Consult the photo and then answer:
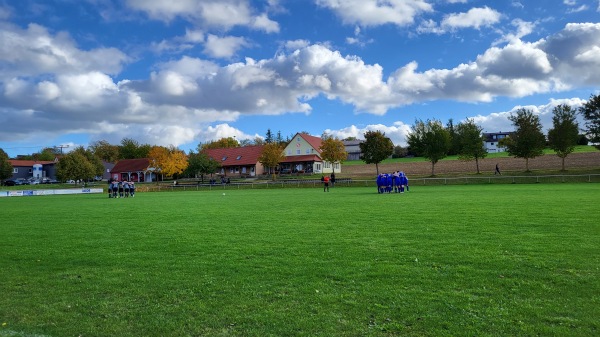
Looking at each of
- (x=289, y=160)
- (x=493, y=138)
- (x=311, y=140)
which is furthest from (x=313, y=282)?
(x=493, y=138)

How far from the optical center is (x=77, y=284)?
24.5 feet

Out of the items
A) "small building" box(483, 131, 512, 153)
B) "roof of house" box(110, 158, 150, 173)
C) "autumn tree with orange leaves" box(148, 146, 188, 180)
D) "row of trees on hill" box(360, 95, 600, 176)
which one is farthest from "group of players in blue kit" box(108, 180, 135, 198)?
"small building" box(483, 131, 512, 153)

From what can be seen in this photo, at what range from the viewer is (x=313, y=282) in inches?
274

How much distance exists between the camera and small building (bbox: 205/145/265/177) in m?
87.1

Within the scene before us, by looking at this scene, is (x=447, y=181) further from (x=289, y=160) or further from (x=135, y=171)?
(x=135, y=171)

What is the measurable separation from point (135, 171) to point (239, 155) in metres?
29.1

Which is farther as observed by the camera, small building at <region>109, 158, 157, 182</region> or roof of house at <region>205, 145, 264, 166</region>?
small building at <region>109, 158, 157, 182</region>

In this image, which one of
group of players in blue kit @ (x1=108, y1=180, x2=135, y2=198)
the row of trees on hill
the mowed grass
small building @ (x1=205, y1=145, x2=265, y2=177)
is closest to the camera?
the mowed grass

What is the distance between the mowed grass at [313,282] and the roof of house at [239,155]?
75.4 m

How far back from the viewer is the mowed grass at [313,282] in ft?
17.3

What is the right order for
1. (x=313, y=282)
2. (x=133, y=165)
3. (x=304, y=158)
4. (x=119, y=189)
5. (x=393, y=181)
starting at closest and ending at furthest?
(x=313, y=282), (x=393, y=181), (x=119, y=189), (x=304, y=158), (x=133, y=165)

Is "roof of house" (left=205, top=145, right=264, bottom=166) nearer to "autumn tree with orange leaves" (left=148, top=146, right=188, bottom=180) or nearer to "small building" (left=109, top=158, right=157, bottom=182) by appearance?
"autumn tree with orange leaves" (left=148, top=146, right=188, bottom=180)

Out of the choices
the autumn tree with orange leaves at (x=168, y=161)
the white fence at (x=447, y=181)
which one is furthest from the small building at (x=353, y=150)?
the white fence at (x=447, y=181)

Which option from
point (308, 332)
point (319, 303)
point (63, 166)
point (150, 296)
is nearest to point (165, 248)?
point (150, 296)
